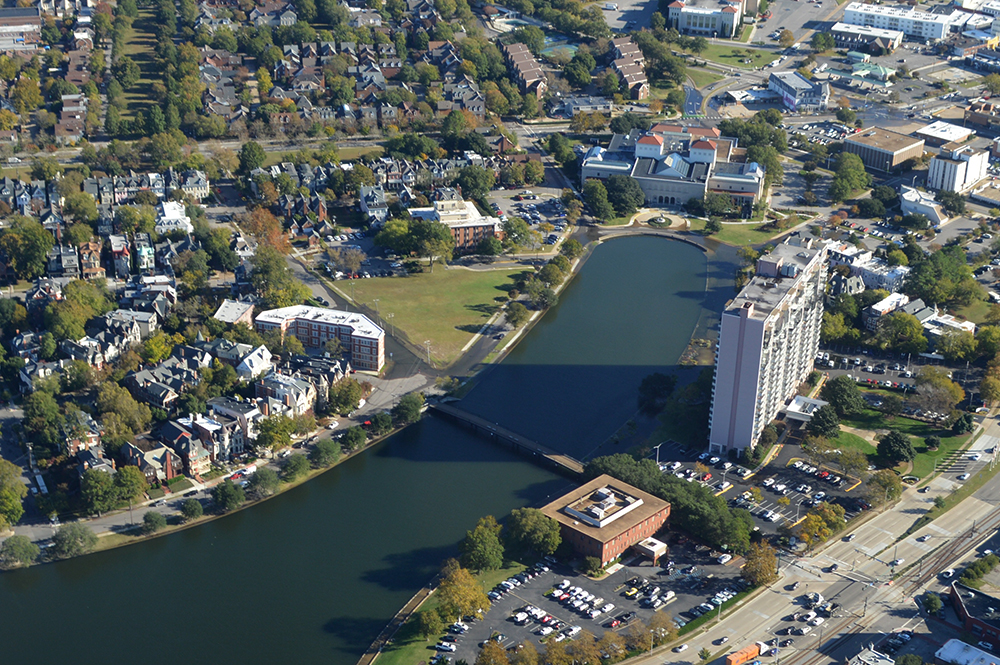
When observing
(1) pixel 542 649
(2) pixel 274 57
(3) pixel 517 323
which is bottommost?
(1) pixel 542 649

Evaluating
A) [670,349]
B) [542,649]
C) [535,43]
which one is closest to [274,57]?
[535,43]

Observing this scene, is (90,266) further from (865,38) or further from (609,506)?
(865,38)

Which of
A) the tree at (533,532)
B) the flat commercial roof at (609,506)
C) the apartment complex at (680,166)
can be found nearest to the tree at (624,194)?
the apartment complex at (680,166)

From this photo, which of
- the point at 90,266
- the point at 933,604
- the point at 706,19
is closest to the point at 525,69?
the point at 706,19

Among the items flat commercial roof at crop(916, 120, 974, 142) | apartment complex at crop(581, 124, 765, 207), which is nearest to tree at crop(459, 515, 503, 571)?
apartment complex at crop(581, 124, 765, 207)

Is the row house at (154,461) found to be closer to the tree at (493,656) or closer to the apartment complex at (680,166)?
the tree at (493,656)

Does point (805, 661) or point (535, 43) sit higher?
point (535, 43)

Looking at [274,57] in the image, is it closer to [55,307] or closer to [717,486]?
[55,307]
